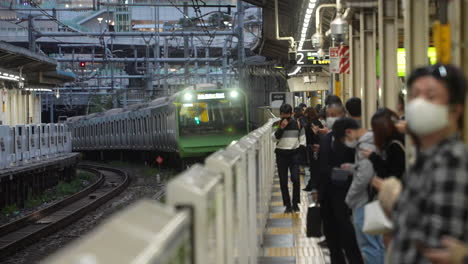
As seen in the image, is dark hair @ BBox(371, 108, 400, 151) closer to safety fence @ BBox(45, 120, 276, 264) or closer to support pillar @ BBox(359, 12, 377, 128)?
safety fence @ BBox(45, 120, 276, 264)

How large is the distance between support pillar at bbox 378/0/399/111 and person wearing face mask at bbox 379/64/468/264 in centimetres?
656

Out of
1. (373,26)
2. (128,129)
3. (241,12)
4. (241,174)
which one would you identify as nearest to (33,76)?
(128,129)

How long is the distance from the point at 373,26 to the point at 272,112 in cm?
1824

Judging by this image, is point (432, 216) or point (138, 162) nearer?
point (432, 216)

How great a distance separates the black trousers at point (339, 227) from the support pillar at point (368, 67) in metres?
4.56

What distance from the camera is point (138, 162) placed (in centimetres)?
3775

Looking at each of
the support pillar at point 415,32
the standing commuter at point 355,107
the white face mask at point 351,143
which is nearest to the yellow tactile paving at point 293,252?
the standing commuter at point 355,107

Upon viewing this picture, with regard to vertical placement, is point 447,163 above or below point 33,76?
below

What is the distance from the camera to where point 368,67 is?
38.8ft

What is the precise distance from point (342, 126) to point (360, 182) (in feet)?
2.09

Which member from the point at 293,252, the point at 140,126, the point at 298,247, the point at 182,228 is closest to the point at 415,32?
the point at 293,252

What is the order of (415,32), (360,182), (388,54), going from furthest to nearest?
1. (388,54)
2. (415,32)
3. (360,182)

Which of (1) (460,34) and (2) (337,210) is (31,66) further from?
(1) (460,34)

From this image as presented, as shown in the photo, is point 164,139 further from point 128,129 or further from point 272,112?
point 128,129
